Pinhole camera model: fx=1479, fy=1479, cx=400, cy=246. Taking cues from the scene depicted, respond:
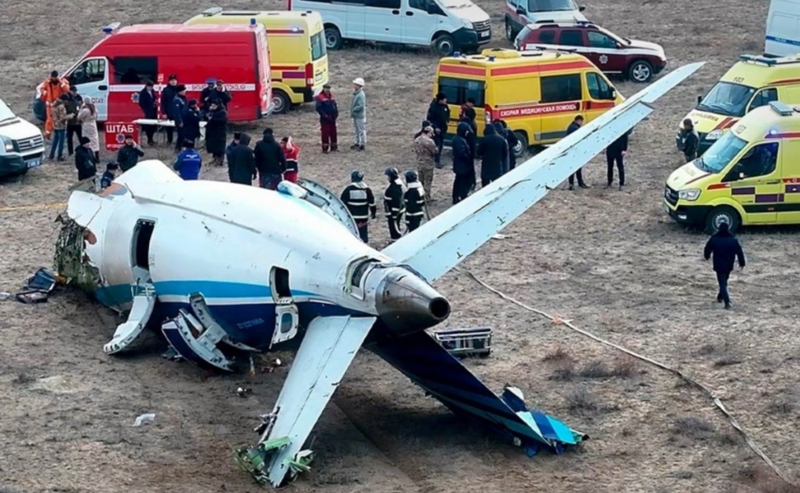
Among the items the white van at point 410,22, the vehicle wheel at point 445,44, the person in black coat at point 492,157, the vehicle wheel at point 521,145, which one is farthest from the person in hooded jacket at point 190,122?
the vehicle wheel at point 445,44

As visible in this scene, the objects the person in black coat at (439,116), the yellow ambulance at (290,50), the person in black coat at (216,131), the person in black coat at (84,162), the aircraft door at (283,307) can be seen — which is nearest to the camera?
the aircraft door at (283,307)

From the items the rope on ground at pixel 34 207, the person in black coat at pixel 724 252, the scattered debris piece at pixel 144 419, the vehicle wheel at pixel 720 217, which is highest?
the person in black coat at pixel 724 252

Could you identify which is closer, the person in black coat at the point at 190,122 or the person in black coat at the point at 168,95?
the person in black coat at the point at 190,122

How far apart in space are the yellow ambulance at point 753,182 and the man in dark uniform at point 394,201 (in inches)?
180

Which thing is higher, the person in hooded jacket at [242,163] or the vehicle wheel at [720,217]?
the person in hooded jacket at [242,163]

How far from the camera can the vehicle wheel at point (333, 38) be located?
128 feet

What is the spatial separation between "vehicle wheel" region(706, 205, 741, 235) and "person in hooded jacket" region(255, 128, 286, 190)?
23.9ft

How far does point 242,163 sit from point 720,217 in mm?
8085

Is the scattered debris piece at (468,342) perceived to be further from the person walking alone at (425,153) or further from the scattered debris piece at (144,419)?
the person walking alone at (425,153)

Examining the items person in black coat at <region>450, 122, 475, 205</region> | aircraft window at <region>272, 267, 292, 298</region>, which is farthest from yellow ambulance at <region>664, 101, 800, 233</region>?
aircraft window at <region>272, 267, 292, 298</region>

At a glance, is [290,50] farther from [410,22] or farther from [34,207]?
[34,207]

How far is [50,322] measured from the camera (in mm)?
20047

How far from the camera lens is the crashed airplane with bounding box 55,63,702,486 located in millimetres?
15062

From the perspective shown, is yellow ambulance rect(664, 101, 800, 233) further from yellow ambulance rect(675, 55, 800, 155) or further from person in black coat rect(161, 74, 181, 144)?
person in black coat rect(161, 74, 181, 144)
